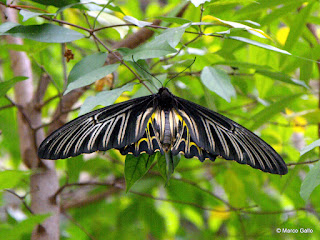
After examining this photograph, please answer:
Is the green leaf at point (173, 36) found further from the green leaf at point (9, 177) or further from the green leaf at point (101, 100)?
the green leaf at point (9, 177)

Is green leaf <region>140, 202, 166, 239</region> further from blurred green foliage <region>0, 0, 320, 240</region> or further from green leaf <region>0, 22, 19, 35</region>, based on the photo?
green leaf <region>0, 22, 19, 35</region>

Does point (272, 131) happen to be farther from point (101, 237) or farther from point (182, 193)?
point (101, 237)

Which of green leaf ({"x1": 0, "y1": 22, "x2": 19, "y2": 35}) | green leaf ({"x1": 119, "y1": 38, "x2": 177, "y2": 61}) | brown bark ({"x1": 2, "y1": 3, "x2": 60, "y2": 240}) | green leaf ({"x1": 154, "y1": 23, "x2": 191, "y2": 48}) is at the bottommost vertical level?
brown bark ({"x1": 2, "y1": 3, "x2": 60, "y2": 240})

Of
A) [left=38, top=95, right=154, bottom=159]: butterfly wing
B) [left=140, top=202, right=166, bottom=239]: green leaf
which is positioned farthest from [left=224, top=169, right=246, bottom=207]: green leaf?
[left=38, top=95, right=154, bottom=159]: butterfly wing

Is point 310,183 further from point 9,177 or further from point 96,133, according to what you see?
point 9,177

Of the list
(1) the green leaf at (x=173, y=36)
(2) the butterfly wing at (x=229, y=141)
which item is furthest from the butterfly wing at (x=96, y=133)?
(1) the green leaf at (x=173, y=36)

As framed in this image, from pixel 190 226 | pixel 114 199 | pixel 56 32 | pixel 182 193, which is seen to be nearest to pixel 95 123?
pixel 56 32
